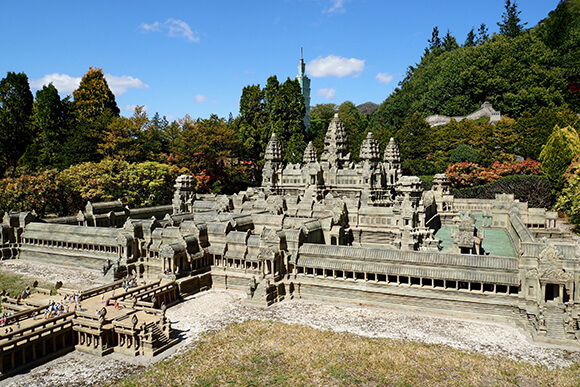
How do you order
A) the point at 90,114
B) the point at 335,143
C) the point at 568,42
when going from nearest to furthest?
the point at 335,143 → the point at 90,114 → the point at 568,42

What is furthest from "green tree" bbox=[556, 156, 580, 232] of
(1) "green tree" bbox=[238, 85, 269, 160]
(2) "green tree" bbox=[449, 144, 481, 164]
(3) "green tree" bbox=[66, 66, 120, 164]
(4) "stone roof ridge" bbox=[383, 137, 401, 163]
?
(3) "green tree" bbox=[66, 66, 120, 164]

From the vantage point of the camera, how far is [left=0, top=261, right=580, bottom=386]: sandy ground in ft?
62.6

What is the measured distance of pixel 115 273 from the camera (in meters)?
32.0

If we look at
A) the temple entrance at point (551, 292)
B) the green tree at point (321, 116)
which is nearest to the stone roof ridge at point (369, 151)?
the temple entrance at point (551, 292)

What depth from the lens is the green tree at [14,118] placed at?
69.5 m

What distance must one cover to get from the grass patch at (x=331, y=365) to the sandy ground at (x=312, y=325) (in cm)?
93

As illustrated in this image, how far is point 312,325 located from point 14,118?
233ft

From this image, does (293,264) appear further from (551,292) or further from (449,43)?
(449,43)

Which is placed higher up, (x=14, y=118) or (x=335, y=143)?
(x=14, y=118)

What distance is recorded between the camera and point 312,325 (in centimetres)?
2406

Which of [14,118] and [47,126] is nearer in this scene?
[47,126]

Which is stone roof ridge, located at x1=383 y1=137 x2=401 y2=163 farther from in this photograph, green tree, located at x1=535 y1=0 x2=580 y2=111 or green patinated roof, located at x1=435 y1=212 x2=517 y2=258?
green tree, located at x1=535 y1=0 x2=580 y2=111

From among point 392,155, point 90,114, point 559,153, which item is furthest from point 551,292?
point 90,114

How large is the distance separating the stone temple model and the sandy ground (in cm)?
68
